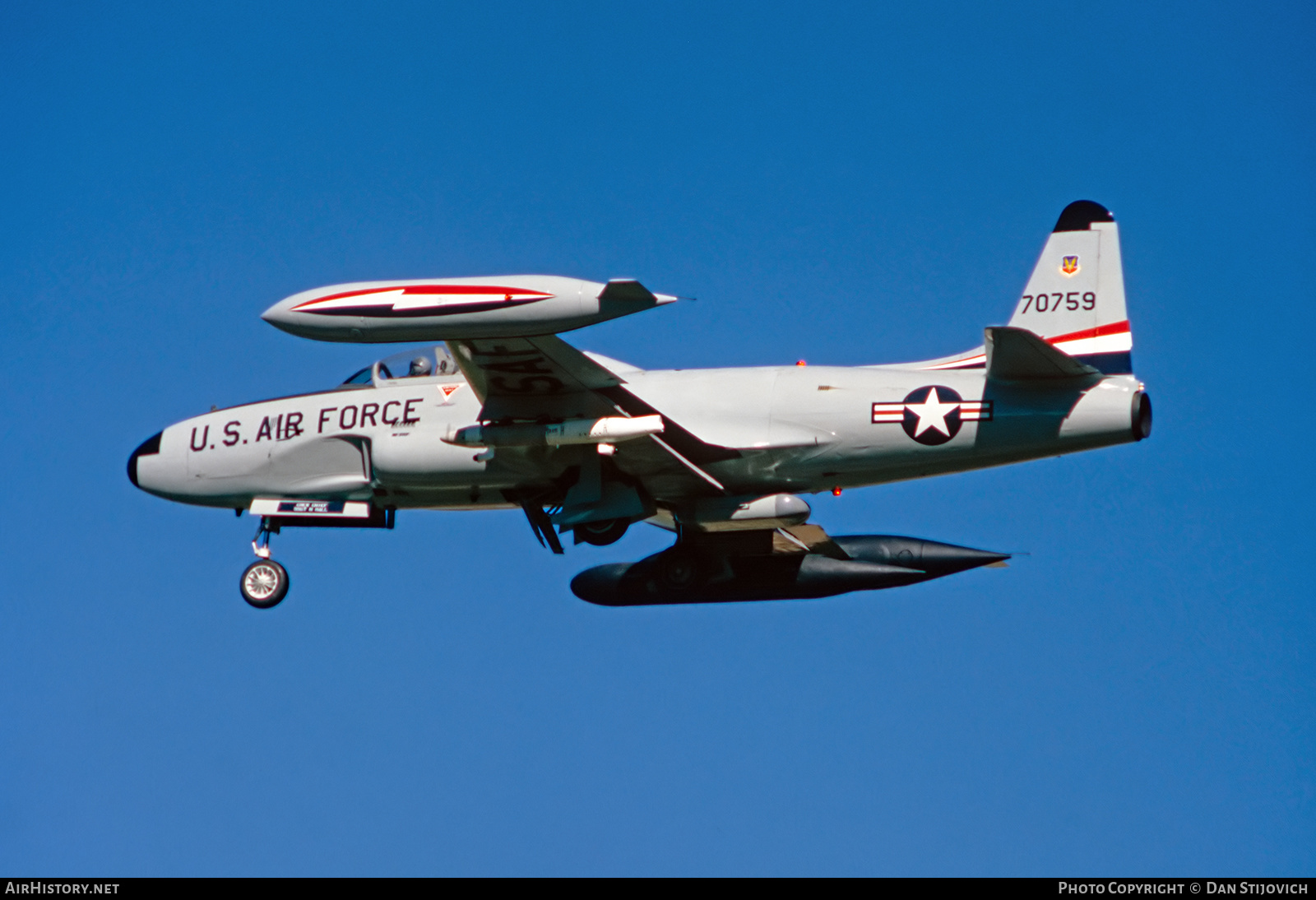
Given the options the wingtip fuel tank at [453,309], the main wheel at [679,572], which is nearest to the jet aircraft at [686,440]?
the main wheel at [679,572]

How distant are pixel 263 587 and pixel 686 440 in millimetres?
7007

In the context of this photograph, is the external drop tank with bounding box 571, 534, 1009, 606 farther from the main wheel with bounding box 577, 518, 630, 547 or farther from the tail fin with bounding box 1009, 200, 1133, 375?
the tail fin with bounding box 1009, 200, 1133, 375

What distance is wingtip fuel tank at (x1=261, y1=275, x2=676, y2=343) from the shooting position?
18750 mm

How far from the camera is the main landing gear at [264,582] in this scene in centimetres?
2550

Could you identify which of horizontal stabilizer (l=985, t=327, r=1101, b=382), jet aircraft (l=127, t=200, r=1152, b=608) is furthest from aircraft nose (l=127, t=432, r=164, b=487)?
horizontal stabilizer (l=985, t=327, r=1101, b=382)

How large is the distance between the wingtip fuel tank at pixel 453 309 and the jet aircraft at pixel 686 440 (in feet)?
6.41

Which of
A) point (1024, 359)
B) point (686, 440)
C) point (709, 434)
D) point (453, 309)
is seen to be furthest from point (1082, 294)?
point (453, 309)

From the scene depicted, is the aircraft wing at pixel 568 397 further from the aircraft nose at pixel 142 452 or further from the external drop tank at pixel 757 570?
the aircraft nose at pixel 142 452

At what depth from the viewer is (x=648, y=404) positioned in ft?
76.6

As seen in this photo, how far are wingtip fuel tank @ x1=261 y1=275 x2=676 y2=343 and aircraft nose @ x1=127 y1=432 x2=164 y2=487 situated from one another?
7.92 metres
